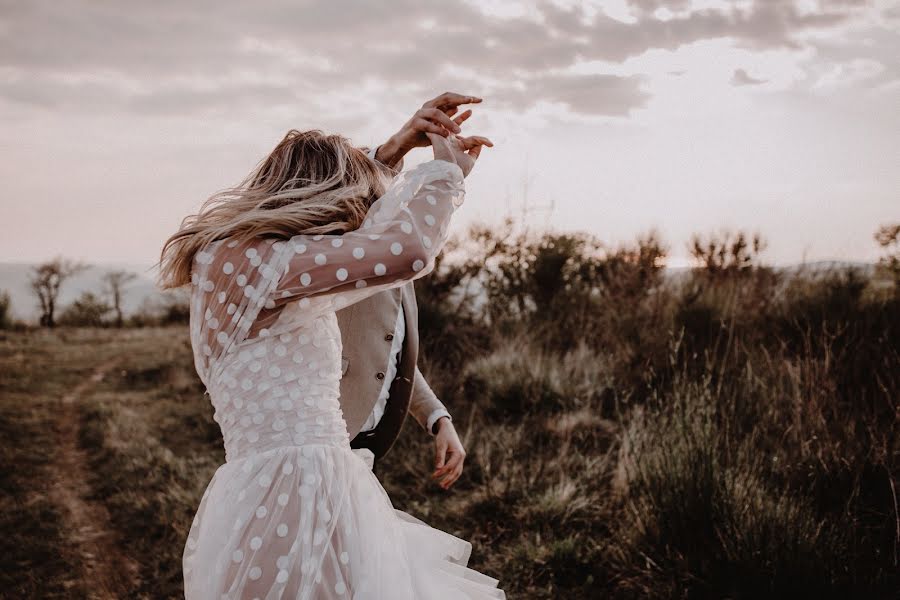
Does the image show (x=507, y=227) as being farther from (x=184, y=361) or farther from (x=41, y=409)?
(x=41, y=409)

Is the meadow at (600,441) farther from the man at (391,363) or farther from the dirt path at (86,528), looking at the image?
the man at (391,363)

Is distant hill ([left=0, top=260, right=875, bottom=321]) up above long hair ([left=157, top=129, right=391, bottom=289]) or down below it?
below

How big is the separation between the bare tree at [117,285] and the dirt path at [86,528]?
53.6 feet

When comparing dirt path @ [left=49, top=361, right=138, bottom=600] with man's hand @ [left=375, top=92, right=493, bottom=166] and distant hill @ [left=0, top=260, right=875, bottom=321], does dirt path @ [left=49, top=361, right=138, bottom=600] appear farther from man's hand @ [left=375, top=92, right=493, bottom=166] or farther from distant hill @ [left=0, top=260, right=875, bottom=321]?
distant hill @ [left=0, top=260, right=875, bottom=321]

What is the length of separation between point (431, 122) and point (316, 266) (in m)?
0.59

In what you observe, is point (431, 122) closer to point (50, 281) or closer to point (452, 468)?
point (452, 468)

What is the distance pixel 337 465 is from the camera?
1506 millimetres

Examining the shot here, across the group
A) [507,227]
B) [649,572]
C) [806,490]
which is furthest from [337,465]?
[507,227]

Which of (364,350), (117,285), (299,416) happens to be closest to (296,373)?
(299,416)

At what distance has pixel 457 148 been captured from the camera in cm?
173

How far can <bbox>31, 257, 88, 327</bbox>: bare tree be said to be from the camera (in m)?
19.4

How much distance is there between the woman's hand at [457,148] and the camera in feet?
5.49

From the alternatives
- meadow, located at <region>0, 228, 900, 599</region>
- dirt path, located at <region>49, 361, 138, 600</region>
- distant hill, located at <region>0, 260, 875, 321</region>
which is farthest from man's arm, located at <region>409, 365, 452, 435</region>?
distant hill, located at <region>0, 260, 875, 321</region>

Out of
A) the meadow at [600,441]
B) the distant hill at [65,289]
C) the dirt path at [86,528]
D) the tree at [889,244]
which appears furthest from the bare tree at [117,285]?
the tree at [889,244]
